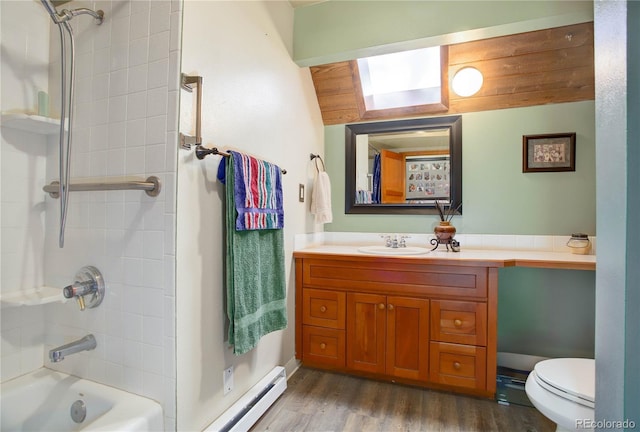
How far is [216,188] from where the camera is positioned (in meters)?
1.45

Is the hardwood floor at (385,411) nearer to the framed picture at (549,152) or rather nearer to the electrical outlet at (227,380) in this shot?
Answer: the electrical outlet at (227,380)

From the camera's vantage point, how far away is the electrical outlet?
58.5 inches

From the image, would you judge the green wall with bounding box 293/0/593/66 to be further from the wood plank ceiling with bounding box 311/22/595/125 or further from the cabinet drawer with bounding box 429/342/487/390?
the cabinet drawer with bounding box 429/342/487/390

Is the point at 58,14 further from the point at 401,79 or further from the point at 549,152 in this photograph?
the point at 549,152

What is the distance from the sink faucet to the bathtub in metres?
0.17

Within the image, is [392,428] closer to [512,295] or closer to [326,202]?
[512,295]

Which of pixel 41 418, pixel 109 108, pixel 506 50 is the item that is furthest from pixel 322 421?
pixel 506 50

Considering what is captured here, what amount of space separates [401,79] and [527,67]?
2.77 ft

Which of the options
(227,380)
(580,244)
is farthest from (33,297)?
(580,244)

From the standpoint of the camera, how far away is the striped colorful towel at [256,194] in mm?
1430

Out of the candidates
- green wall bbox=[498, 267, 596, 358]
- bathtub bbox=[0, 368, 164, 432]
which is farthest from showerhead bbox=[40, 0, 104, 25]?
green wall bbox=[498, 267, 596, 358]

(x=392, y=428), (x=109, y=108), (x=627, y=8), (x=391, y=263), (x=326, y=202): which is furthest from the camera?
(x=326, y=202)

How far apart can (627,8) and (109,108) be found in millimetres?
1705

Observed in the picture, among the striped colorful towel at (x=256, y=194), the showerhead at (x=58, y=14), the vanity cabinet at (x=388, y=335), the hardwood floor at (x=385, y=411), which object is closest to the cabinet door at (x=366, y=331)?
the vanity cabinet at (x=388, y=335)
